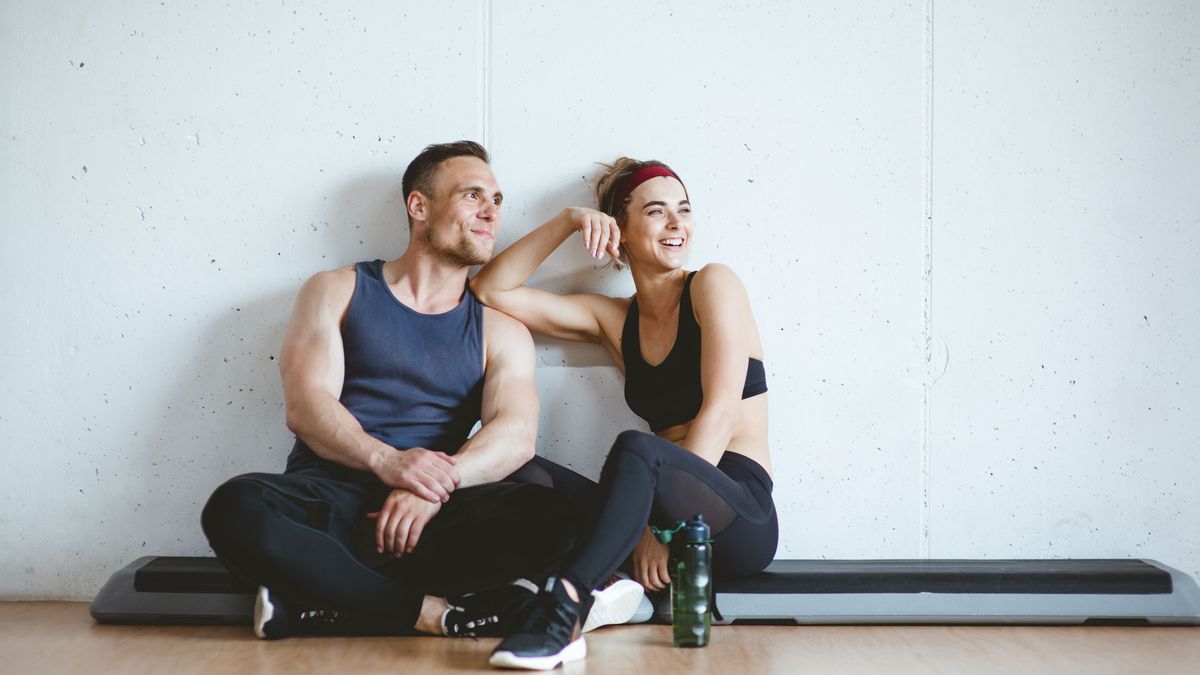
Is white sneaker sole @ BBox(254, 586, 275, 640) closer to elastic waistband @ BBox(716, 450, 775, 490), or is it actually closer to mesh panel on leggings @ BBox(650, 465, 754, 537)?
mesh panel on leggings @ BBox(650, 465, 754, 537)

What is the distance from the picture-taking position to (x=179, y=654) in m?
2.12

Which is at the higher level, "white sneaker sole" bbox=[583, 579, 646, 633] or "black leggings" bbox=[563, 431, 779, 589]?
"black leggings" bbox=[563, 431, 779, 589]

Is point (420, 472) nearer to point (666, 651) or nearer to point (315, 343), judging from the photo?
point (315, 343)

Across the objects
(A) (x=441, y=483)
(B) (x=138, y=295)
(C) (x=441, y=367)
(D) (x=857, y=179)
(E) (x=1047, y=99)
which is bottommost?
(A) (x=441, y=483)

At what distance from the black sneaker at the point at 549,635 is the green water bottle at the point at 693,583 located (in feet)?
0.76

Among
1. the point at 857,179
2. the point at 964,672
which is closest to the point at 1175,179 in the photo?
the point at 857,179

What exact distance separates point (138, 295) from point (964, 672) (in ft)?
8.16

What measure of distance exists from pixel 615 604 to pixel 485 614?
1.02 feet

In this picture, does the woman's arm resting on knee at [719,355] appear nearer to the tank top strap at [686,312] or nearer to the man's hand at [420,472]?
the tank top strap at [686,312]

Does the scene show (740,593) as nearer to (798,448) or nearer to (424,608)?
(798,448)

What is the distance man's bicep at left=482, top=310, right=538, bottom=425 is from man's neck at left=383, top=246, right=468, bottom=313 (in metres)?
0.14

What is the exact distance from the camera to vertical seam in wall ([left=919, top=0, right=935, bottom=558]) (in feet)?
9.40

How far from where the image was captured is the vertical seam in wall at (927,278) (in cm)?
287

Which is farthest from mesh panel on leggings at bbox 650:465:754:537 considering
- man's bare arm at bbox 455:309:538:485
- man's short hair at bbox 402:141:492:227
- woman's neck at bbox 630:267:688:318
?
man's short hair at bbox 402:141:492:227
